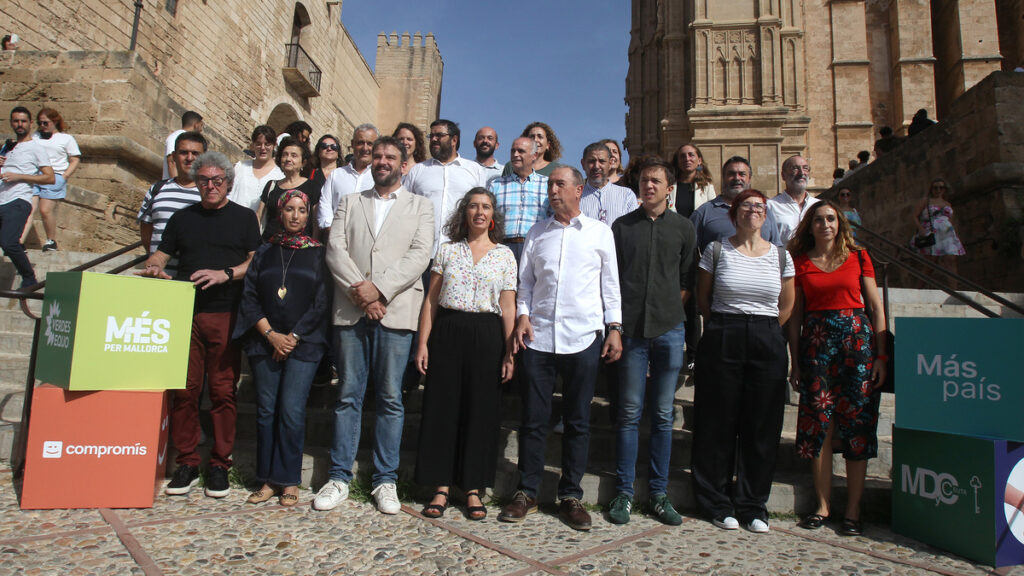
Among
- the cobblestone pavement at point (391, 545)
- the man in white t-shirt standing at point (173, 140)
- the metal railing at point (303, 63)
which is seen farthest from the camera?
the metal railing at point (303, 63)

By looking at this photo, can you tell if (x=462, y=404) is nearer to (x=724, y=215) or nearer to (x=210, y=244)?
(x=210, y=244)

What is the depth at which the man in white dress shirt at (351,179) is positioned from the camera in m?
4.43

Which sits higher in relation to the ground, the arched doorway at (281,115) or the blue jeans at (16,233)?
the arched doorway at (281,115)

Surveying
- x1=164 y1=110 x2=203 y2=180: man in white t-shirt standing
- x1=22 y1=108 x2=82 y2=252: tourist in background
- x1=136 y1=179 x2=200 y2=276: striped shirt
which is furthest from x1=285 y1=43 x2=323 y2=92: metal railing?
x1=136 y1=179 x2=200 y2=276: striped shirt

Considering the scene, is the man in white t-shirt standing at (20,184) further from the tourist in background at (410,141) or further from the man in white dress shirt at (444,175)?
the man in white dress shirt at (444,175)

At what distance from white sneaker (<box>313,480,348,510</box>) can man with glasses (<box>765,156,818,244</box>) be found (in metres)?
3.57

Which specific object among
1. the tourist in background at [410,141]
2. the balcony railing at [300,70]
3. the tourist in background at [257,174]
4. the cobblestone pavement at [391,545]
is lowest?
the cobblestone pavement at [391,545]

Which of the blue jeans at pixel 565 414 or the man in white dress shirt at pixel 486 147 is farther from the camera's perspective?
the man in white dress shirt at pixel 486 147

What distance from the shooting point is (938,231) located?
8.19 m

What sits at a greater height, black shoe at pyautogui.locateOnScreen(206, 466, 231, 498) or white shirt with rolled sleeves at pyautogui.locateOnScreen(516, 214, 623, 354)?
white shirt with rolled sleeves at pyautogui.locateOnScreen(516, 214, 623, 354)

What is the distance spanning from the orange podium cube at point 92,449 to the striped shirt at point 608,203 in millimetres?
3074

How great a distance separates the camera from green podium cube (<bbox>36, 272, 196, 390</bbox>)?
3033mm

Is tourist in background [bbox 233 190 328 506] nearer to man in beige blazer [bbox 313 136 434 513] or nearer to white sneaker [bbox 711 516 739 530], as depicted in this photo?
man in beige blazer [bbox 313 136 434 513]

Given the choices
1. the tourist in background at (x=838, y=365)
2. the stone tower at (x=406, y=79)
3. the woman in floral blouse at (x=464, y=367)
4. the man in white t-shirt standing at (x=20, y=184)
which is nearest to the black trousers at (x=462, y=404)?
the woman in floral blouse at (x=464, y=367)
